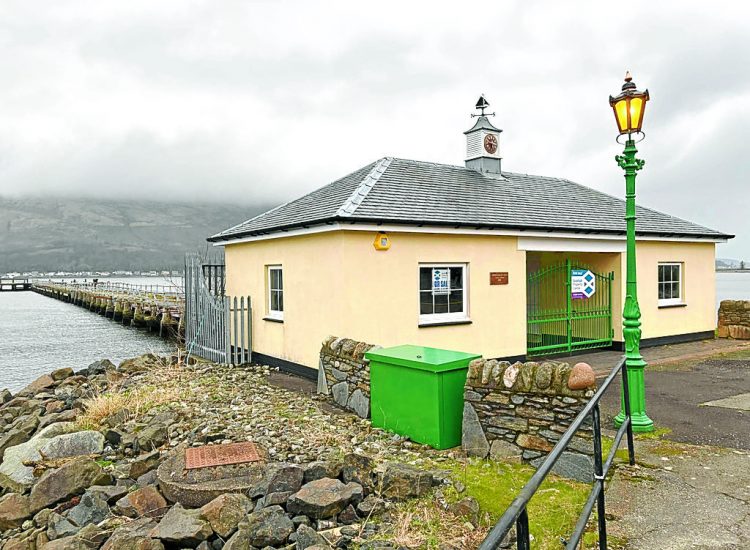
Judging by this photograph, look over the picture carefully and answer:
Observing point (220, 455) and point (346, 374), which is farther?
point (346, 374)

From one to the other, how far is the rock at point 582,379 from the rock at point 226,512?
3571mm

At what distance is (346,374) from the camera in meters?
9.38

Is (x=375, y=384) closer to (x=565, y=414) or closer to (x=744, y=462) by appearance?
(x=565, y=414)

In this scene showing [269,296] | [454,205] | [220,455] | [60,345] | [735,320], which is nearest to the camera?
[220,455]

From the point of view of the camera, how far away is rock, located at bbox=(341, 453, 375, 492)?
5.91 metres

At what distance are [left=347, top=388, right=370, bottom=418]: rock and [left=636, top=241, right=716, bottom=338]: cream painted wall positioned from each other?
9.42 m

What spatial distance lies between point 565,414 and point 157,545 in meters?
4.24

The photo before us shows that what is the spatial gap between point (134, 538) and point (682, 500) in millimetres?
5044

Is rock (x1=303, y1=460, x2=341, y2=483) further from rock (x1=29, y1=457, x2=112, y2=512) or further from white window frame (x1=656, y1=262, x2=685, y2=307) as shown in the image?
white window frame (x1=656, y1=262, x2=685, y2=307)

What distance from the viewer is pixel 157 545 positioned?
17.6ft

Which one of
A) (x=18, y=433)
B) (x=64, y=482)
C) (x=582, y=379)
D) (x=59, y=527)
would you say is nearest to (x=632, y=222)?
(x=582, y=379)

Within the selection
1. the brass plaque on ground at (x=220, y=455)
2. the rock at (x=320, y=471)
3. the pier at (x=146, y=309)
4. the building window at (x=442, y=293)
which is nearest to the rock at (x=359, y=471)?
the rock at (x=320, y=471)

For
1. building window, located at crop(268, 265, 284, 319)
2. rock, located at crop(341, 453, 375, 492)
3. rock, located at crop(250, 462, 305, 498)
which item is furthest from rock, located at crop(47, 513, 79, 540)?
building window, located at crop(268, 265, 284, 319)

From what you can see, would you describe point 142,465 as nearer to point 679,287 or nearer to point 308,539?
point 308,539
